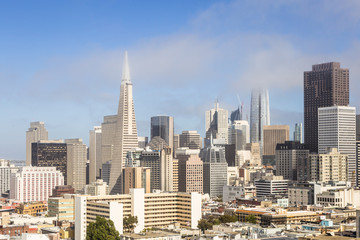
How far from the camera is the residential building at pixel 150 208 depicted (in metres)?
116

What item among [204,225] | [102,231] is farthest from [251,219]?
[102,231]

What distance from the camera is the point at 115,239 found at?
95875mm

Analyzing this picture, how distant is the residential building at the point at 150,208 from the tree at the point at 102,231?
560 inches

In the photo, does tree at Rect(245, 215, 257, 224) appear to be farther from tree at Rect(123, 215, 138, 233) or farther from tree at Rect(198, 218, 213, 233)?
tree at Rect(123, 215, 138, 233)

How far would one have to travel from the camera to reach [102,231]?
97.2 metres

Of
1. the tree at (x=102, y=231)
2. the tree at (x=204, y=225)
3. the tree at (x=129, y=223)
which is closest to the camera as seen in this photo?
the tree at (x=102, y=231)

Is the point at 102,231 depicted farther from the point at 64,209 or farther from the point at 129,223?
the point at 64,209

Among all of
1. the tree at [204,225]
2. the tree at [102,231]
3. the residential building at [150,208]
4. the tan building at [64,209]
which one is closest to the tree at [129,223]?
the residential building at [150,208]

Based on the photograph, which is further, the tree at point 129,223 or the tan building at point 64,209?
the tan building at point 64,209

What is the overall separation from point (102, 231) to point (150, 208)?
103 feet

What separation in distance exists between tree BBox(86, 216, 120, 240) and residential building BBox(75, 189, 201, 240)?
14231 millimetres

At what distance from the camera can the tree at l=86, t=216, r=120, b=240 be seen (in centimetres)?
9619

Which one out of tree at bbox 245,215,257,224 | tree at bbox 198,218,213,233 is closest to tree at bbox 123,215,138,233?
tree at bbox 198,218,213,233

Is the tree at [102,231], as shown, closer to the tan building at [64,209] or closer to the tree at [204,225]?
the tree at [204,225]
